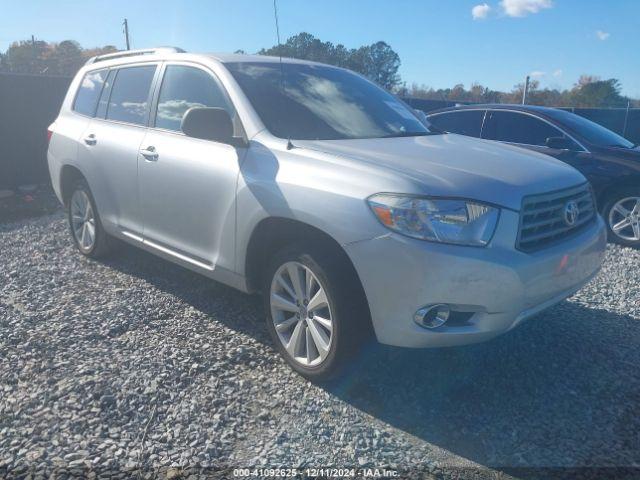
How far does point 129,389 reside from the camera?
3238 mm

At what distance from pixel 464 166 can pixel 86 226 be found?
3.92m

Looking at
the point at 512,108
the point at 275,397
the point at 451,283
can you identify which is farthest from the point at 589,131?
the point at 275,397

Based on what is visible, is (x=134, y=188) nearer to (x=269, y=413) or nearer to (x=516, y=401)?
(x=269, y=413)

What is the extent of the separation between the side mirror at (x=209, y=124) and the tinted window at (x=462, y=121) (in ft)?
16.2

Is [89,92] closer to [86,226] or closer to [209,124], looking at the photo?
[86,226]

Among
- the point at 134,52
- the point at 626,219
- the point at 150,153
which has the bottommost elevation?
the point at 626,219

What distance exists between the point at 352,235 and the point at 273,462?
1.13 metres

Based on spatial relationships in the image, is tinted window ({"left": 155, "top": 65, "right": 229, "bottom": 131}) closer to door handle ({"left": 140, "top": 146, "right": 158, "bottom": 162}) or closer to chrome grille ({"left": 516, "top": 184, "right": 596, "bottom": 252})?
door handle ({"left": 140, "top": 146, "right": 158, "bottom": 162})

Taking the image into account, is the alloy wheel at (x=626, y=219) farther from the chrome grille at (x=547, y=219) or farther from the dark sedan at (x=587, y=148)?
the chrome grille at (x=547, y=219)

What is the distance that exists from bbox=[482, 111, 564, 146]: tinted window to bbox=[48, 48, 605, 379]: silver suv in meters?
3.14

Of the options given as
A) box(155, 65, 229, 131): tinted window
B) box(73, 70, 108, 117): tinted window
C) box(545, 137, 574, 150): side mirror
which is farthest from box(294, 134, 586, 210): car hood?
box(545, 137, 574, 150): side mirror

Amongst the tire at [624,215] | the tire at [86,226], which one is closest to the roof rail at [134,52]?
the tire at [86,226]

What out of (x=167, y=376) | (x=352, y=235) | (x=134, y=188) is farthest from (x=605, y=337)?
(x=134, y=188)

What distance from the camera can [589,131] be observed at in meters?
7.07
